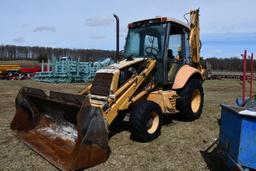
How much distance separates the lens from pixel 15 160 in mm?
5645

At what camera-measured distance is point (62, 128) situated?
6.80 metres

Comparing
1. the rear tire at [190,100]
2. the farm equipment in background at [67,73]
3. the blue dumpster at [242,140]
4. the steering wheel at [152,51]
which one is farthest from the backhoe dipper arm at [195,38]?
the farm equipment in background at [67,73]

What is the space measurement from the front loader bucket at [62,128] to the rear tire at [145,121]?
0.89m

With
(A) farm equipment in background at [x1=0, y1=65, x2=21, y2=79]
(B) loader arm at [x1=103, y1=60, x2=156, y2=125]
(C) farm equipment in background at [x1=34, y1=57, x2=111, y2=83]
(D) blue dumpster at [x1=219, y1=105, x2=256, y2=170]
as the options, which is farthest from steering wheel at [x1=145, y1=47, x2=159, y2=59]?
(A) farm equipment in background at [x1=0, y1=65, x2=21, y2=79]

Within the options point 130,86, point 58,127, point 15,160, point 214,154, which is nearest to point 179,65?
point 130,86

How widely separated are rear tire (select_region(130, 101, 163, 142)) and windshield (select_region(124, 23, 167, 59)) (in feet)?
5.38

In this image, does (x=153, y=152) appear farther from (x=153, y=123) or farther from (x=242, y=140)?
(x=242, y=140)

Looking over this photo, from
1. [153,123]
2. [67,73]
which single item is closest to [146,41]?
[153,123]

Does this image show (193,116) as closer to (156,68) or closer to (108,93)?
(156,68)

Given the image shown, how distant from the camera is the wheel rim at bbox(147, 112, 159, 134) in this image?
6722mm

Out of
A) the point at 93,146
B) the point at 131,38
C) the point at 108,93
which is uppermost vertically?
the point at 131,38

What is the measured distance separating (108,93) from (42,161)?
192cm

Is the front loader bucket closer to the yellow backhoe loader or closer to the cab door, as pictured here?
the yellow backhoe loader

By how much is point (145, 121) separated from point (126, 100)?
0.62m
